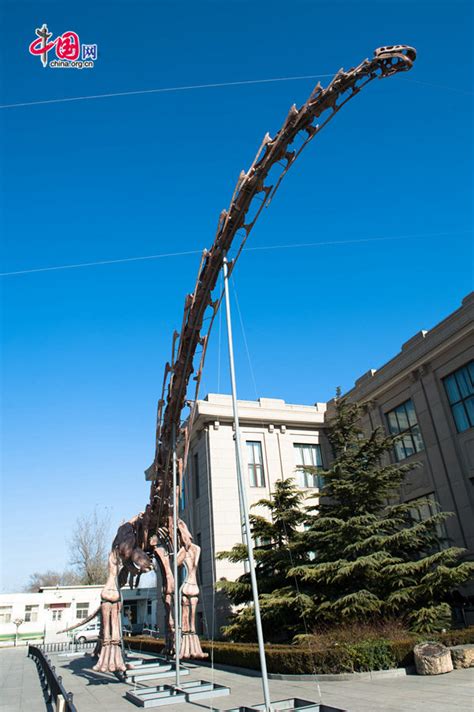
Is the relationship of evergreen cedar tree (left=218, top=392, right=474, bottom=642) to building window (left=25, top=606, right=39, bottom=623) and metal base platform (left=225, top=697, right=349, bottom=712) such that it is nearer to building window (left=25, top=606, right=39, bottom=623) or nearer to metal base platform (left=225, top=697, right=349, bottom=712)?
metal base platform (left=225, top=697, right=349, bottom=712)

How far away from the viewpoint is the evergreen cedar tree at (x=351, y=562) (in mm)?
15125

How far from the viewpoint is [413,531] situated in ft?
53.3

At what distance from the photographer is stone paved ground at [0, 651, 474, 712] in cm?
879

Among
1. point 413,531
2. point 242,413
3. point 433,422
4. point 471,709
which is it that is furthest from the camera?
point 242,413

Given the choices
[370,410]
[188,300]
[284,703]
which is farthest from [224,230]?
[370,410]

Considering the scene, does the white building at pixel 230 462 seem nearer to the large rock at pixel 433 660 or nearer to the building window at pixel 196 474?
the building window at pixel 196 474

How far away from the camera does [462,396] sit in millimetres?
20500

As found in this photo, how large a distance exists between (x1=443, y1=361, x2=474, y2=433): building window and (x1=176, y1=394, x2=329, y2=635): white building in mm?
8476

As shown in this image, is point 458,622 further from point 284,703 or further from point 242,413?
point 242,413

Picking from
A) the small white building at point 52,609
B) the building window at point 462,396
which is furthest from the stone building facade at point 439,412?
the small white building at point 52,609

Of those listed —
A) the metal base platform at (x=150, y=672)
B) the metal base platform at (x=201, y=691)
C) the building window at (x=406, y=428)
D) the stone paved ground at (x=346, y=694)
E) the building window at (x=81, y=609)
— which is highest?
the building window at (x=406, y=428)

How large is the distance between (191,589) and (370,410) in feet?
50.6

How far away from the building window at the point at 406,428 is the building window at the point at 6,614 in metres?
43.2

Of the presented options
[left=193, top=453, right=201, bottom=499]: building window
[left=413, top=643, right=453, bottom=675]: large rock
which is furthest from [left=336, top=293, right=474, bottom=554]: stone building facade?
[left=193, top=453, right=201, bottom=499]: building window
